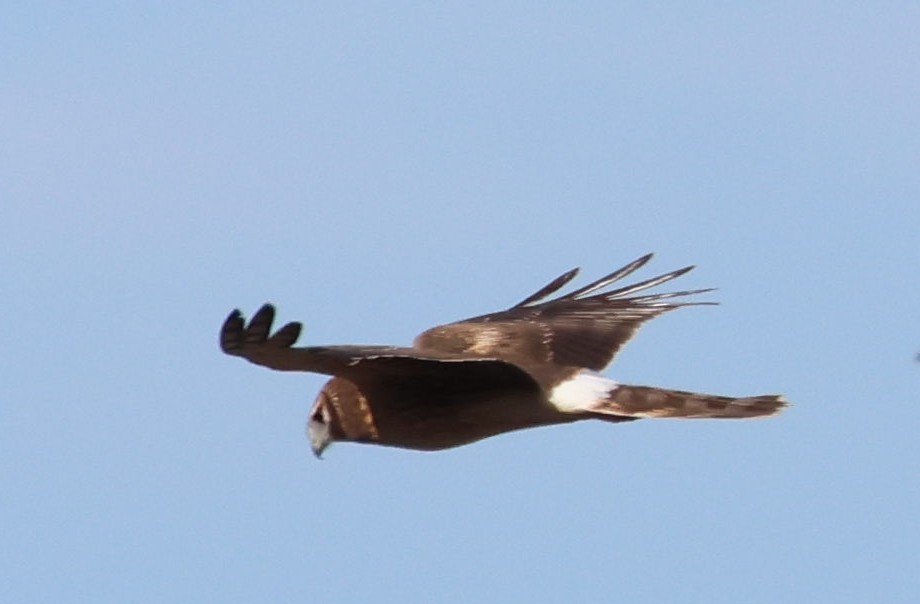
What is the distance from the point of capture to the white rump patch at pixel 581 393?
13.4 metres

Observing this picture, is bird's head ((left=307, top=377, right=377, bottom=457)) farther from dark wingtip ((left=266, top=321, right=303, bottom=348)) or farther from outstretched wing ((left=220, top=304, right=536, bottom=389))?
dark wingtip ((left=266, top=321, right=303, bottom=348))

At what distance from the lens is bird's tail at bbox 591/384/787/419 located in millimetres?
13328

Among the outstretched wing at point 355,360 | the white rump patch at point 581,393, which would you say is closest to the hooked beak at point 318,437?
the outstretched wing at point 355,360

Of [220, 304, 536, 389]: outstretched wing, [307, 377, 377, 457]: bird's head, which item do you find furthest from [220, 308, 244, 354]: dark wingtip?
[307, 377, 377, 457]: bird's head

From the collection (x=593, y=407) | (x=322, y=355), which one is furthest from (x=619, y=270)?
(x=322, y=355)

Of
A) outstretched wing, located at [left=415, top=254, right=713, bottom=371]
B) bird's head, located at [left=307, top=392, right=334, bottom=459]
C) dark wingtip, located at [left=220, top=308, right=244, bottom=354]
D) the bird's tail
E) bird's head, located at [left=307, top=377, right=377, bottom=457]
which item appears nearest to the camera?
dark wingtip, located at [left=220, top=308, right=244, bottom=354]

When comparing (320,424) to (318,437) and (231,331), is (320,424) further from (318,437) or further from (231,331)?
(231,331)

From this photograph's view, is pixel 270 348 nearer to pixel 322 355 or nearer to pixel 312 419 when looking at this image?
pixel 322 355

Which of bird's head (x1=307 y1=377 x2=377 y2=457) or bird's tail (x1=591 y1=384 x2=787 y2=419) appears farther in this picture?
bird's head (x1=307 y1=377 x2=377 y2=457)

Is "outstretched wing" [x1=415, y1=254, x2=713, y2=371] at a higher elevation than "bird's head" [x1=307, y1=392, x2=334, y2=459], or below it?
higher

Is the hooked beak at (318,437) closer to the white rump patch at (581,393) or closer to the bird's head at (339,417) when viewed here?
the bird's head at (339,417)

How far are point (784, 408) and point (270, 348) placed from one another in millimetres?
3045

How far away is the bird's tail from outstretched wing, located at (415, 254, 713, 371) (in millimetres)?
933

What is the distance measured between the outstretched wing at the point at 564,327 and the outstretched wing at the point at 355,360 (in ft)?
3.61
